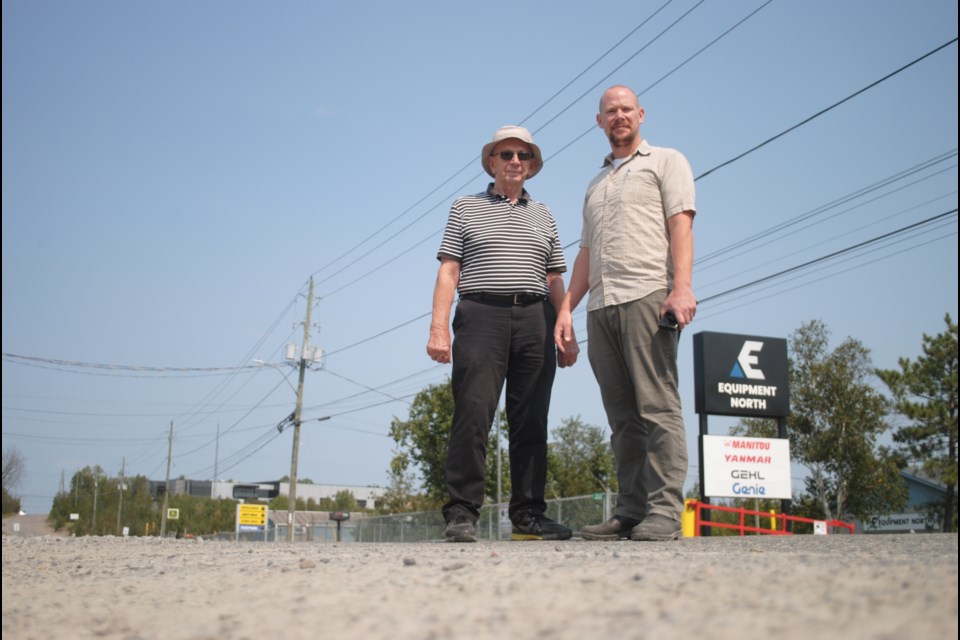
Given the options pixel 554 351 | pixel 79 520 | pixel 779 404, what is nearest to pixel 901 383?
pixel 779 404

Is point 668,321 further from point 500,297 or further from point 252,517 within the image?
point 252,517

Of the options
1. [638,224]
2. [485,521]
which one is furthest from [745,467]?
[638,224]

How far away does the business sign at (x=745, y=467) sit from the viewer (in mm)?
20266

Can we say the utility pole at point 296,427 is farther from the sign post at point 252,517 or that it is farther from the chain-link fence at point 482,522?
the sign post at point 252,517

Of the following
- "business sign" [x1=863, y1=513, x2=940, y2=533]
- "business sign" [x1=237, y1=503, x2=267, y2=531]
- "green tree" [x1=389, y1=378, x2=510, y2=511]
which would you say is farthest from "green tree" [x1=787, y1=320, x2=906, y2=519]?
"business sign" [x1=237, y1=503, x2=267, y2=531]

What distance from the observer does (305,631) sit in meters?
1.55

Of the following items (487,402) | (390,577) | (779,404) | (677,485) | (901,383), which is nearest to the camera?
(390,577)

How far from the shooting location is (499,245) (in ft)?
15.1

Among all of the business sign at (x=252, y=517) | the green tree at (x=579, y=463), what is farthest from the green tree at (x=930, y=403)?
the business sign at (x=252, y=517)

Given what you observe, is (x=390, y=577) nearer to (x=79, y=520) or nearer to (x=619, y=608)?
(x=619, y=608)

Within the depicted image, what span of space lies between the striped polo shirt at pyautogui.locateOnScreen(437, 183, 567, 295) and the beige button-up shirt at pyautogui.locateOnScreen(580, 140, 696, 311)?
413 mm

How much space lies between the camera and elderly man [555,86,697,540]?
396 cm

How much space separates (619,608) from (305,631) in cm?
56

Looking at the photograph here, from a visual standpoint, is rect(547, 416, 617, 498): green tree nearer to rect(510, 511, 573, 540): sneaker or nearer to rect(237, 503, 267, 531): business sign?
rect(237, 503, 267, 531): business sign
